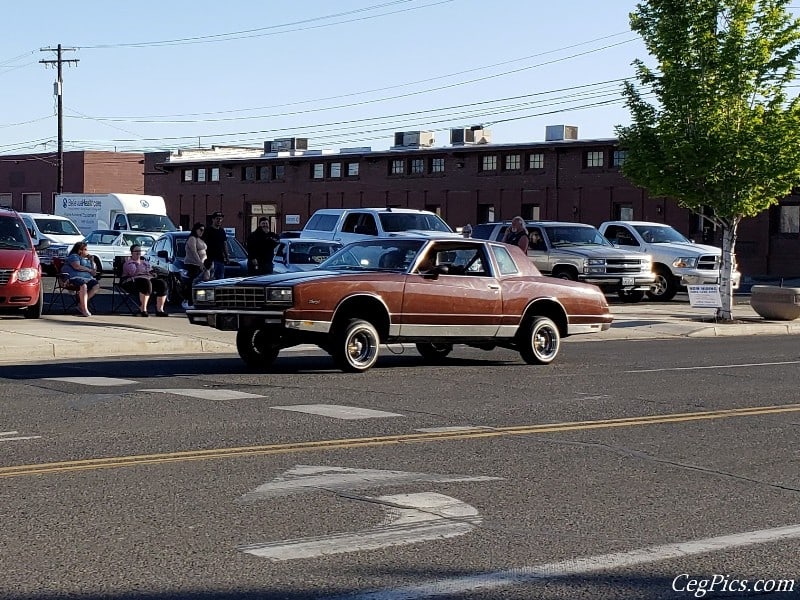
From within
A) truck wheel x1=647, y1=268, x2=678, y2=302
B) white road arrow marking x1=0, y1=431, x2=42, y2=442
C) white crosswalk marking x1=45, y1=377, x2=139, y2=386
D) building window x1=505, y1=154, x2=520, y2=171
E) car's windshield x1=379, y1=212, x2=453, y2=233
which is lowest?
white crosswalk marking x1=45, y1=377, x2=139, y2=386

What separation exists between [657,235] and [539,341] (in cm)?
1877

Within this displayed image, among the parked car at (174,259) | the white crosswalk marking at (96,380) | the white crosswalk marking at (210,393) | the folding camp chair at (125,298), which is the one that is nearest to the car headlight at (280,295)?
the white crosswalk marking at (210,393)

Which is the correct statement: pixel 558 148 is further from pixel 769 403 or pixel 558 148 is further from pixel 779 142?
pixel 769 403

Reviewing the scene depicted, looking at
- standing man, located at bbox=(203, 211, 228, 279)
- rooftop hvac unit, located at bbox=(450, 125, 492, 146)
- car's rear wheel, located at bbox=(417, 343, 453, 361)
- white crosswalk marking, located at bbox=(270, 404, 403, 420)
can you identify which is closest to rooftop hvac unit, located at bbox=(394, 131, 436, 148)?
rooftop hvac unit, located at bbox=(450, 125, 492, 146)

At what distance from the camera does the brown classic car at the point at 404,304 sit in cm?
1529

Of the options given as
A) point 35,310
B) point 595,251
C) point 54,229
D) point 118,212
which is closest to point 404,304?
point 35,310

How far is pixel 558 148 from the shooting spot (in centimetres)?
6009

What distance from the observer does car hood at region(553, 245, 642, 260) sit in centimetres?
3155

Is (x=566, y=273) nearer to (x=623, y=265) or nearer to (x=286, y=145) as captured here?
(x=623, y=265)

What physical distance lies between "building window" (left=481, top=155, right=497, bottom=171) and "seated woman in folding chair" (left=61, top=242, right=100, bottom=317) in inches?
1626

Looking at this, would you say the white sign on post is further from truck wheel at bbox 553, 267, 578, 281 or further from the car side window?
the car side window

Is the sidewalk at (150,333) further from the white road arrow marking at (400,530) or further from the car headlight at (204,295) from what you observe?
the white road arrow marking at (400,530)

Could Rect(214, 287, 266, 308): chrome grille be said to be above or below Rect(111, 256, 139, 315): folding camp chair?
above

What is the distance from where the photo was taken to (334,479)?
855 centimetres
